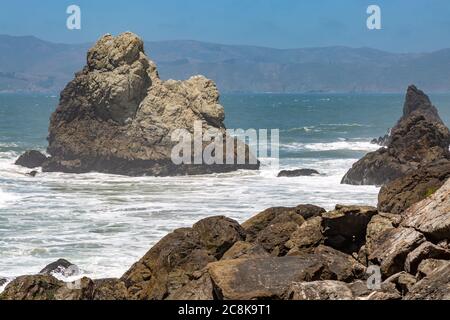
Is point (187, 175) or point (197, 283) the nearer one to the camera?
point (197, 283)

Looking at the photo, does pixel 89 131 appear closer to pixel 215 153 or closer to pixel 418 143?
pixel 215 153

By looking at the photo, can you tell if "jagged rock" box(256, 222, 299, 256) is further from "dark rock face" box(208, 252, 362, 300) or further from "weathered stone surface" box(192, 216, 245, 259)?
"dark rock face" box(208, 252, 362, 300)

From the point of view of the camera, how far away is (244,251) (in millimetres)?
18578

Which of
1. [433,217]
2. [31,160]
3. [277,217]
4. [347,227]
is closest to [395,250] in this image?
[433,217]

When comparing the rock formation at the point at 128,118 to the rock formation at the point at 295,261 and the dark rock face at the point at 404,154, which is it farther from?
the rock formation at the point at 295,261

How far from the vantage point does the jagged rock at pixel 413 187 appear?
950 inches

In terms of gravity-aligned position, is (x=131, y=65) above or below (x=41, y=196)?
above

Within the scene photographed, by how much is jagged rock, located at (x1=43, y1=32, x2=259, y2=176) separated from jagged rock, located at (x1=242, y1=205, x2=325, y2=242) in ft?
111

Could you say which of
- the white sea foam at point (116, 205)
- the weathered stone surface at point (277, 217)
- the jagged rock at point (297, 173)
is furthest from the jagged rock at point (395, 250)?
the jagged rock at point (297, 173)

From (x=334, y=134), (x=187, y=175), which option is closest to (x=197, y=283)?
(x=187, y=175)

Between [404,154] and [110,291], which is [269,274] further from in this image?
[404,154]

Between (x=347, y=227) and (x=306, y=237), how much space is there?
112 cm

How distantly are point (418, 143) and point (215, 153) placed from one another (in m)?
17.6

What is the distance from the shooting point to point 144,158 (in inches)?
2281
